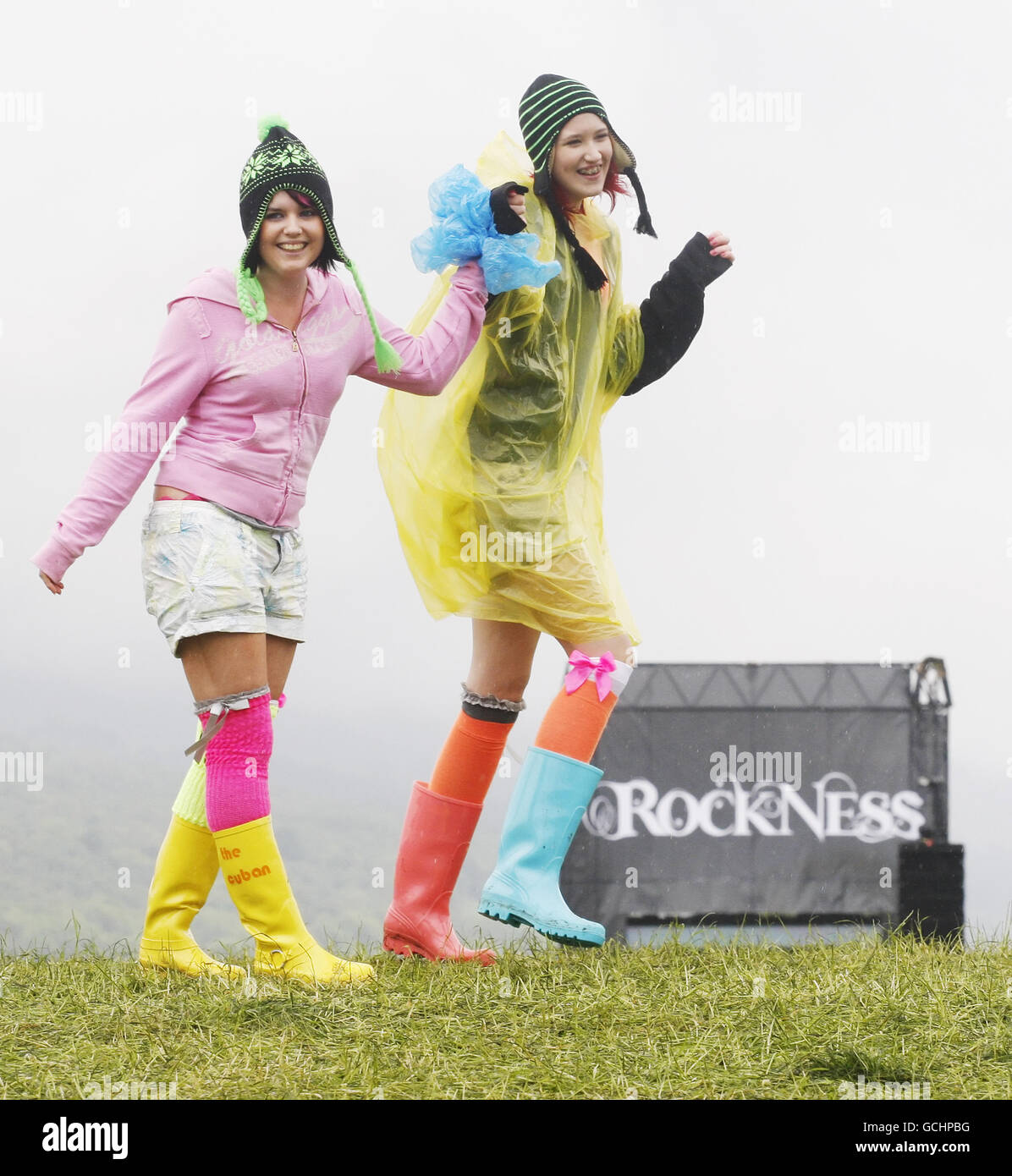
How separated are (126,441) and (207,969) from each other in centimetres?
98

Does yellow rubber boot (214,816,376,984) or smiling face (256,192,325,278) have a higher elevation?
smiling face (256,192,325,278)

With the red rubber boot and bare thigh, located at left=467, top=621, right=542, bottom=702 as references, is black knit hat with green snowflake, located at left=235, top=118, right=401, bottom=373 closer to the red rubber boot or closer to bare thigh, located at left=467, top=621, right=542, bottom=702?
bare thigh, located at left=467, top=621, right=542, bottom=702

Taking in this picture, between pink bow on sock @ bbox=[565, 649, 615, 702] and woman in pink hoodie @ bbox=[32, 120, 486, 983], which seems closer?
woman in pink hoodie @ bbox=[32, 120, 486, 983]

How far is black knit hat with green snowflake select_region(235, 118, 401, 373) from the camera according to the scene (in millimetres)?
2244

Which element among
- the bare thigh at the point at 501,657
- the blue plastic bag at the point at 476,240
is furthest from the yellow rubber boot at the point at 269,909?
the blue plastic bag at the point at 476,240

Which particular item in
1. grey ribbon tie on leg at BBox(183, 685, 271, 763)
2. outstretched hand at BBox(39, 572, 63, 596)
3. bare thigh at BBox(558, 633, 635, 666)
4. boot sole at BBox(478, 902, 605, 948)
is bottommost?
boot sole at BBox(478, 902, 605, 948)

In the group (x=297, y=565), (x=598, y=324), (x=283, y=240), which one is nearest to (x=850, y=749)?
(x=598, y=324)

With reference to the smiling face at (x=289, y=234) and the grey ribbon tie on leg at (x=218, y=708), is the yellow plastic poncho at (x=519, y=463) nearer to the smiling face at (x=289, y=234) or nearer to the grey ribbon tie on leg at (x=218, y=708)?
the smiling face at (x=289, y=234)

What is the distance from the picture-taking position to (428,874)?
2709mm

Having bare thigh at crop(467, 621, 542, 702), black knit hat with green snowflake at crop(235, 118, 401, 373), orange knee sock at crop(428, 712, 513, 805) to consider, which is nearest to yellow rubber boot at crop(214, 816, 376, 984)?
orange knee sock at crop(428, 712, 513, 805)

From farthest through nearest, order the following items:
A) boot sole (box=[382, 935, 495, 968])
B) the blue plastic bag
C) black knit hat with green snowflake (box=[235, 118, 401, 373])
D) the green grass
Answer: boot sole (box=[382, 935, 495, 968]) → the blue plastic bag → black knit hat with green snowflake (box=[235, 118, 401, 373]) → the green grass

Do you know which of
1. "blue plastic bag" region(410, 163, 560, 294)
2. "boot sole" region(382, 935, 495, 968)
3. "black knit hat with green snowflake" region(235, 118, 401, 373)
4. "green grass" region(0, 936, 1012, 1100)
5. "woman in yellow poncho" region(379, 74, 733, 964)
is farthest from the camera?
"boot sole" region(382, 935, 495, 968)

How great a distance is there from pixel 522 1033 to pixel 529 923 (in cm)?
47

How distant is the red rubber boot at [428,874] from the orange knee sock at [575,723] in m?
0.30
